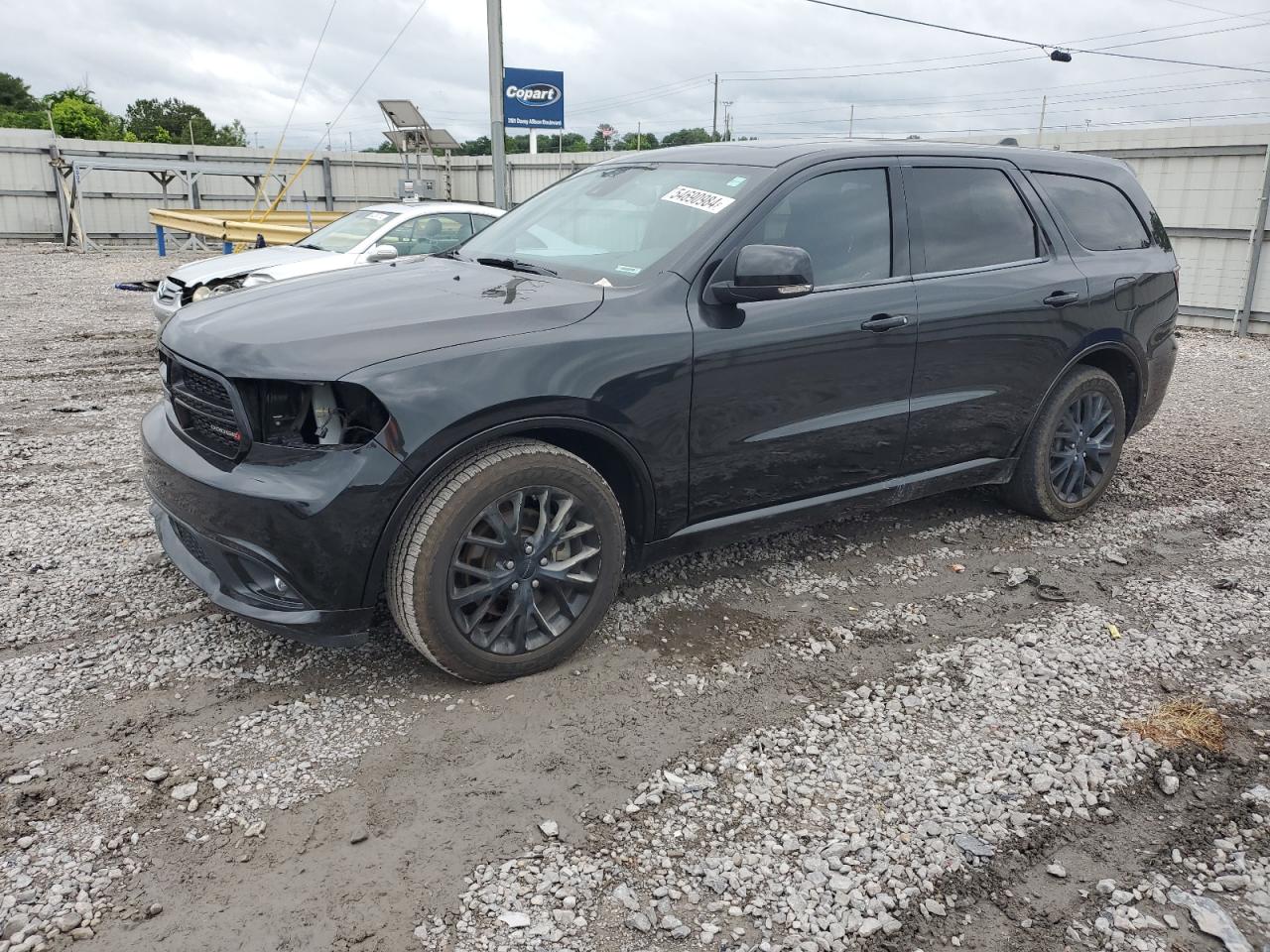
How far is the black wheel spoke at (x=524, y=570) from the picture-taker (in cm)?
320

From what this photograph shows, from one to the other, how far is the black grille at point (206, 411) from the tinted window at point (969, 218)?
2960mm

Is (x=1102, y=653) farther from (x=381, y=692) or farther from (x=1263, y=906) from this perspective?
(x=381, y=692)

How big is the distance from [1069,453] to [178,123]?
2693 inches

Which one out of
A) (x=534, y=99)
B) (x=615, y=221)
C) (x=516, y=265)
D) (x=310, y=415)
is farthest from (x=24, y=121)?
(x=310, y=415)

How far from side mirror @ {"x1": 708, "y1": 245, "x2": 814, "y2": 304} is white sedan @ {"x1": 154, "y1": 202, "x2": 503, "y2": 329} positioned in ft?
19.4

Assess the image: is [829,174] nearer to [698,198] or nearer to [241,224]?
[698,198]

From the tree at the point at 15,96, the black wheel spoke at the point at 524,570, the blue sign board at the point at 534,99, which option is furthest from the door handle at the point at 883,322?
the tree at the point at 15,96

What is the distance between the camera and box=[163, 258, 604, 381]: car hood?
3.03 meters

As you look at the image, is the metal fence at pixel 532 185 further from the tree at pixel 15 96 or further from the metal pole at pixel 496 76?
the tree at pixel 15 96

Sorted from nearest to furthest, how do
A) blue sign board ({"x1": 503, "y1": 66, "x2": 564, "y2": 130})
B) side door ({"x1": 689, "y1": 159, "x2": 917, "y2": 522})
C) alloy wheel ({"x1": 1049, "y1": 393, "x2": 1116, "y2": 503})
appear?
1. side door ({"x1": 689, "y1": 159, "x2": 917, "y2": 522})
2. alloy wheel ({"x1": 1049, "y1": 393, "x2": 1116, "y2": 503})
3. blue sign board ({"x1": 503, "y1": 66, "x2": 564, "y2": 130})

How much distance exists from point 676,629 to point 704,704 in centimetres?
58

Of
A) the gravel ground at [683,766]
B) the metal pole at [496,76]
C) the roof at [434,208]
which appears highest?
the metal pole at [496,76]

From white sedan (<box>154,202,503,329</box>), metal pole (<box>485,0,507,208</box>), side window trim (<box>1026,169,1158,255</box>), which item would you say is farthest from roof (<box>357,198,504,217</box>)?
side window trim (<box>1026,169,1158,255</box>)

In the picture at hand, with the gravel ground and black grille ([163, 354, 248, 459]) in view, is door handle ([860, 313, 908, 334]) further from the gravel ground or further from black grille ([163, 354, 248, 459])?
black grille ([163, 354, 248, 459])
